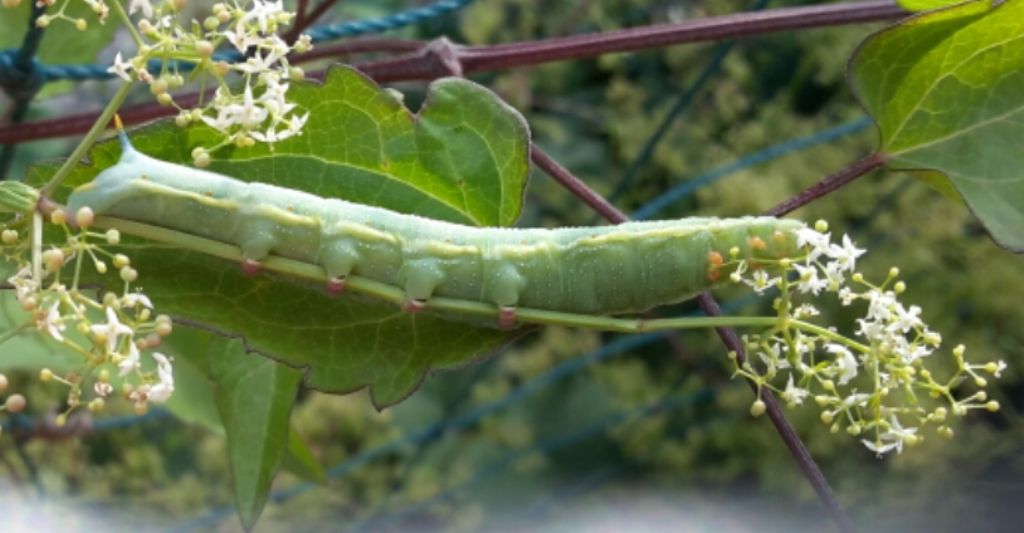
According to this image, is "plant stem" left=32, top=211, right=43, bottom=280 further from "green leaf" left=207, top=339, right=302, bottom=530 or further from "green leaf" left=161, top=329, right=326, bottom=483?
"green leaf" left=161, top=329, right=326, bottom=483

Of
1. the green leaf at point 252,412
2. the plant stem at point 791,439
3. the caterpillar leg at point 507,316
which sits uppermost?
the caterpillar leg at point 507,316

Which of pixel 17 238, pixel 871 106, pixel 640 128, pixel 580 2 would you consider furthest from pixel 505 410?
pixel 17 238

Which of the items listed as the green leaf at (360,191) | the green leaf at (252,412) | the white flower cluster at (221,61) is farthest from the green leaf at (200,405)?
the white flower cluster at (221,61)

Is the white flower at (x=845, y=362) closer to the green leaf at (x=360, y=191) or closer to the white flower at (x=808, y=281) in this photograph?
the white flower at (x=808, y=281)

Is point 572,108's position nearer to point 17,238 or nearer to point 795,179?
point 795,179

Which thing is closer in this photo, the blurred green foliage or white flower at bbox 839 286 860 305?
white flower at bbox 839 286 860 305

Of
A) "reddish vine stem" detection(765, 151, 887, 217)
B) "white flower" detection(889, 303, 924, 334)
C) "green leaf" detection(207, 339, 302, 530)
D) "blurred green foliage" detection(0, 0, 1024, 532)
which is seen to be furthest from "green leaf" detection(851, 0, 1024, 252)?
"blurred green foliage" detection(0, 0, 1024, 532)
